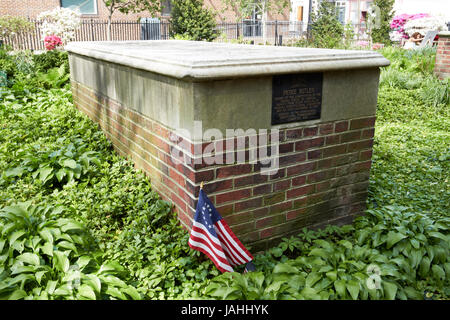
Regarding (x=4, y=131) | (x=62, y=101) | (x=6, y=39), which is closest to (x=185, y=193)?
(x=4, y=131)

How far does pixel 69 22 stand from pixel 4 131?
37.1ft

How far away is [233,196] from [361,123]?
133cm

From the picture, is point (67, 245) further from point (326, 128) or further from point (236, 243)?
point (326, 128)

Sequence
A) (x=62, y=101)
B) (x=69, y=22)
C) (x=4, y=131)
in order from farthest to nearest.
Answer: (x=69, y=22) < (x=62, y=101) < (x=4, y=131)

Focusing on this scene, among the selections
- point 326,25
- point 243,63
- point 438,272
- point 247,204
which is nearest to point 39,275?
point 247,204

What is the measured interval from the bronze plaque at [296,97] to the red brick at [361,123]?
42 cm

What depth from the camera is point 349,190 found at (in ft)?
12.0

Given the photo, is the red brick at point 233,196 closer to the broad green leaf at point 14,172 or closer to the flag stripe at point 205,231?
the flag stripe at point 205,231

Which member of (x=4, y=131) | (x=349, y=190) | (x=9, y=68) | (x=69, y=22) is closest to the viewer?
(x=349, y=190)

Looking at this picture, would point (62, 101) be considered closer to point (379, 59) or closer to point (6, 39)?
point (379, 59)

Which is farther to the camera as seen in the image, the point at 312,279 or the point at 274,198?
the point at 274,198

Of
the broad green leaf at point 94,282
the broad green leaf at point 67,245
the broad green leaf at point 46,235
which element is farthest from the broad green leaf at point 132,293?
the broad green leaf at point 46,235

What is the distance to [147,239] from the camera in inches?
122

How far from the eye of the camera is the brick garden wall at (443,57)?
9344 mm
